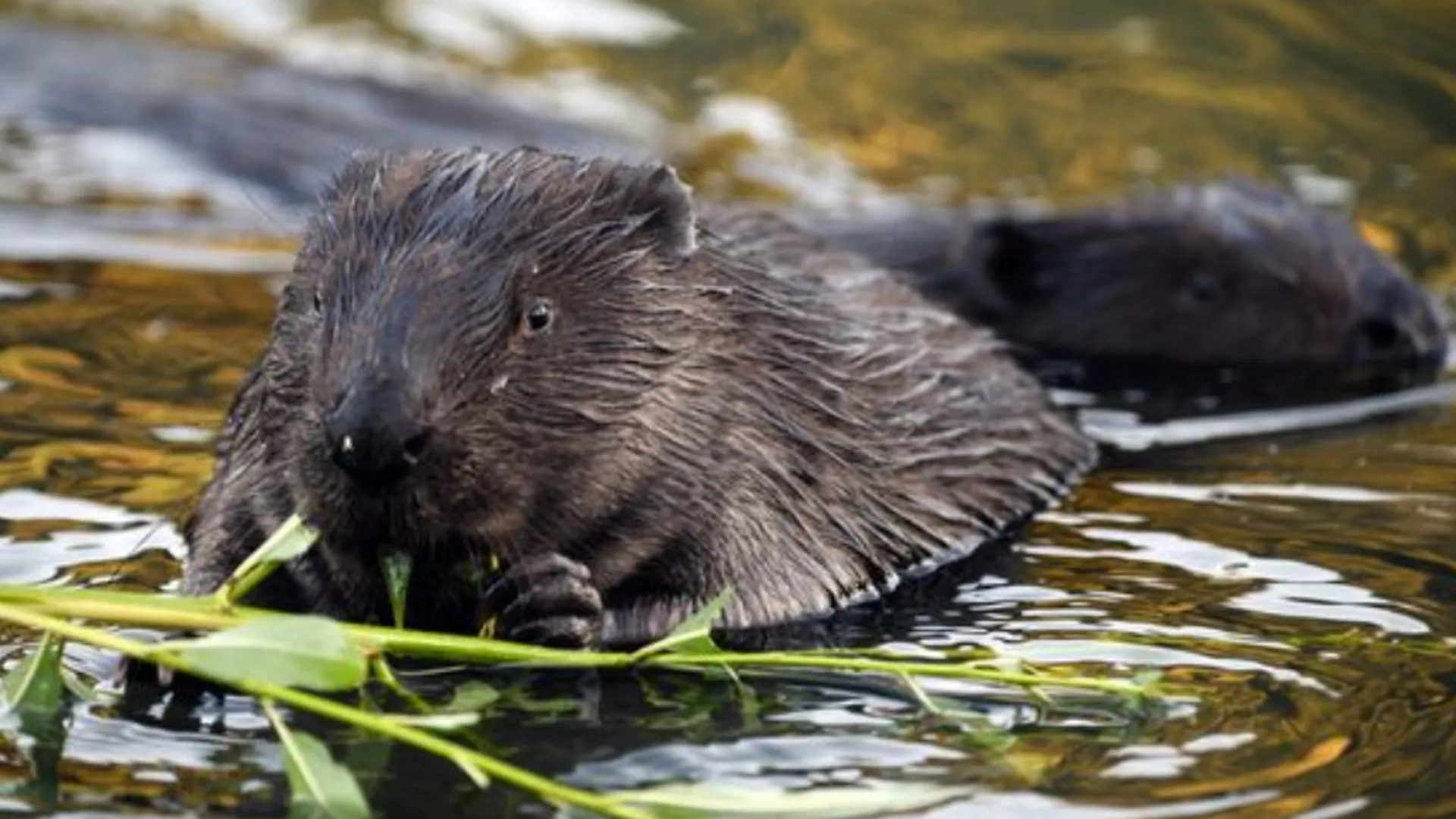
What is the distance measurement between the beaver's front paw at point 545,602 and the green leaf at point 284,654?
29.1 inches

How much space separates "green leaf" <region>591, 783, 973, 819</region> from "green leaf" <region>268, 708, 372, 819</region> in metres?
0.33

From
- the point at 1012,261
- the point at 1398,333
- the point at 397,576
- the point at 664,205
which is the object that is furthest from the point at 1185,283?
the point at 397,576

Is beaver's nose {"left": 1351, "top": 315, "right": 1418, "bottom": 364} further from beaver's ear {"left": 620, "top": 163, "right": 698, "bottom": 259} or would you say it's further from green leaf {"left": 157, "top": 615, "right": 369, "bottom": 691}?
green leaf {"left": 157, "top": 615, "right": 369, "bottom": 691}

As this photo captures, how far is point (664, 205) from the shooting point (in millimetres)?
5332

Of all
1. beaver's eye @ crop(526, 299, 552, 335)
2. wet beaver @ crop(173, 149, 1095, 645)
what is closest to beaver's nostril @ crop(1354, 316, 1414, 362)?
wet beaver @ crop(173, 149, 1095, 645)

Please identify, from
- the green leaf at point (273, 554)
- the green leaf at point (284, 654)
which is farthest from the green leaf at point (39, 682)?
the green leaf at point (284, 654)

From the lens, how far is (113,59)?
10.0m

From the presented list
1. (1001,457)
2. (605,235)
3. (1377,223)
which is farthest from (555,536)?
(1377,223)

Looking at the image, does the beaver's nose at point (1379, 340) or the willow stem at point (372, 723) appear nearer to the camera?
the willow stem at point (372, 723)

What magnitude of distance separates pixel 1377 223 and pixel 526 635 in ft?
18.1

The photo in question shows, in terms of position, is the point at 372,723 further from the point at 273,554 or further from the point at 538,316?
the point at 538,316

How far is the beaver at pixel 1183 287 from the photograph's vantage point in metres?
8.25

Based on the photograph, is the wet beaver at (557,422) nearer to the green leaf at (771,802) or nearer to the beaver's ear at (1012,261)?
the green leaf at (771,802)

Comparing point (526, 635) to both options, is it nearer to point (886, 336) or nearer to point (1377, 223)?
point (886, 336)
